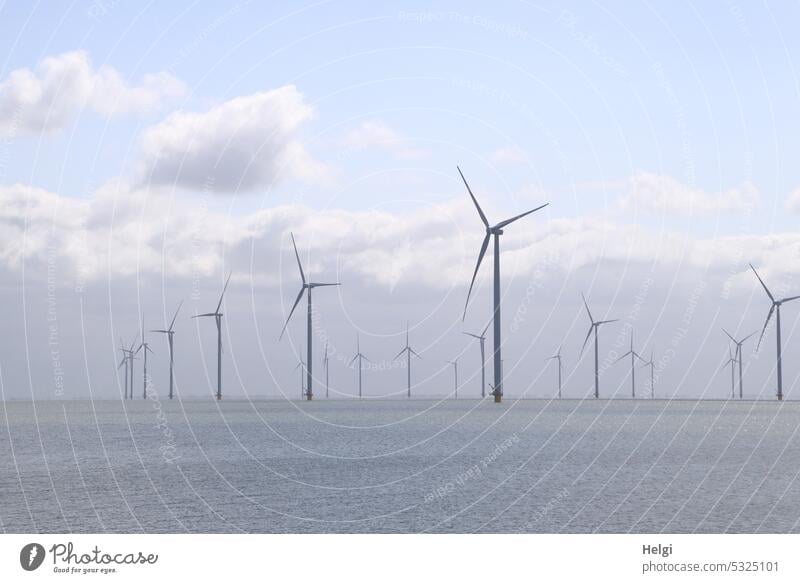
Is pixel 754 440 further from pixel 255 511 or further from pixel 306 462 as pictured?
pixel 255 511

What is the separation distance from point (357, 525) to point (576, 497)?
65.1 feet

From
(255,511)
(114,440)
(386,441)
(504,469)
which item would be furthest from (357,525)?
(114,440)

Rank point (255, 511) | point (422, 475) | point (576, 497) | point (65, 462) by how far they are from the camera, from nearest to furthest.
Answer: point (255, 511), point (576, 497), point (422, 475), point (65, 462)

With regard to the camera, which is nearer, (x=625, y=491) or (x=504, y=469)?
(x=625, y=491)

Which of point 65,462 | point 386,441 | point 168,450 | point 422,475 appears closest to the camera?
point 422,475

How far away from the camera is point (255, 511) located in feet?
223

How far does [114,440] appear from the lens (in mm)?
153625

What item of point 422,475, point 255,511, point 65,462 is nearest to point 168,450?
point 65,462
